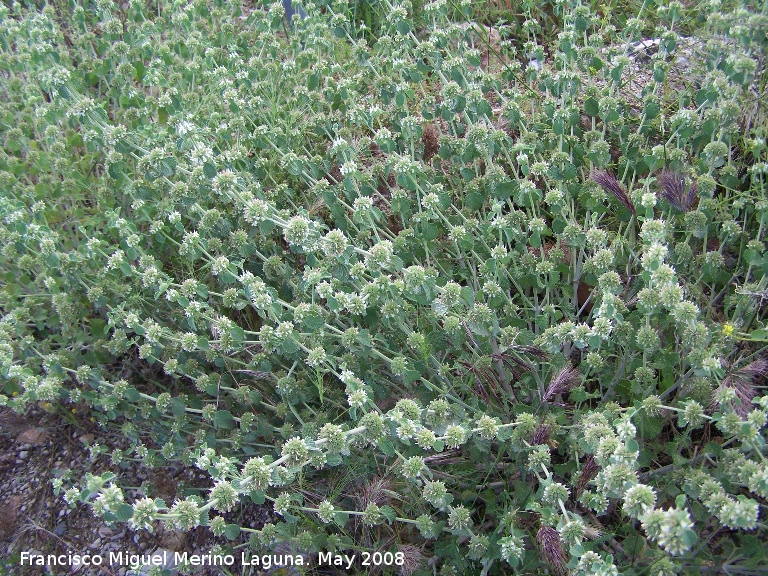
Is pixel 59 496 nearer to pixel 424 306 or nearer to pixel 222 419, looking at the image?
pixel 222 419

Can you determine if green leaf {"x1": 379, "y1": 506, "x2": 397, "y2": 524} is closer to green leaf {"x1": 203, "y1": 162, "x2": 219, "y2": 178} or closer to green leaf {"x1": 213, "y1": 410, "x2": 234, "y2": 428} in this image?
green leaf {"x1": 213, "y1": 410, "x2": 234, "y2": 428}

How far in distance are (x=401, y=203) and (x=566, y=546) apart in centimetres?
158

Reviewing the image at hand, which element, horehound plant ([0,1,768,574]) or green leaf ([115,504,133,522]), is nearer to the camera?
green leaf ([115,504,133,522])

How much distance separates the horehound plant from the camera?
2.36 metres

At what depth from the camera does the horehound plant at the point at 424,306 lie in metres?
2.36

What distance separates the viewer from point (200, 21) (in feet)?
15.6

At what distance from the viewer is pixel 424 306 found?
10.2 ft

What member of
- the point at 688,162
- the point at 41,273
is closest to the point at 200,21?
the point at 41,273

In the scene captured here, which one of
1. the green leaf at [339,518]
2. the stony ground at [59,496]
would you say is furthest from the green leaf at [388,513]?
the stony ground at [59,496]

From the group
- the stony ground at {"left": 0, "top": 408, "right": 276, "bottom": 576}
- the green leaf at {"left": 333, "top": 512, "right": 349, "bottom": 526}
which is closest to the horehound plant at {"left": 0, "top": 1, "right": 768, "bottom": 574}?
the green leaf at {"left": 333, "top": 512, "right": 349, "bottom": 526}

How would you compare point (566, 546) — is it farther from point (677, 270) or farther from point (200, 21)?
point (200, 21)

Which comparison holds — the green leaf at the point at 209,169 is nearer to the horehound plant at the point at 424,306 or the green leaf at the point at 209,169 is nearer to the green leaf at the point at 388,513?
the horehound plant at the point at 424,306

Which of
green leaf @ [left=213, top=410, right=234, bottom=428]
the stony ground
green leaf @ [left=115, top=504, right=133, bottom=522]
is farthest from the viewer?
the stony ground

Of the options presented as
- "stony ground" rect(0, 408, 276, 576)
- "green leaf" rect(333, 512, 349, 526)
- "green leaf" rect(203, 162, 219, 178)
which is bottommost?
"green leaf" rect(333, 512, 349, 526)
